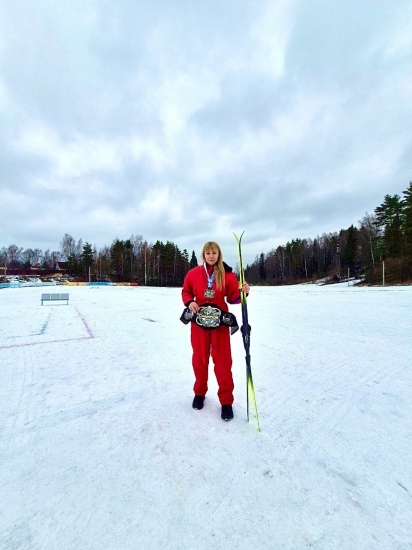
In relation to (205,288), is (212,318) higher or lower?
lower

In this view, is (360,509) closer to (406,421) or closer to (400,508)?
(400,508)

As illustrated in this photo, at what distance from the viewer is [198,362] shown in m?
2.58

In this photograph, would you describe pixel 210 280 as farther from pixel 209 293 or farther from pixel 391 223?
pixel 391 223

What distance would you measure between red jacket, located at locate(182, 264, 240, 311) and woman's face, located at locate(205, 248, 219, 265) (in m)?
0.10

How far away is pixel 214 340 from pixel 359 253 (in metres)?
59.5

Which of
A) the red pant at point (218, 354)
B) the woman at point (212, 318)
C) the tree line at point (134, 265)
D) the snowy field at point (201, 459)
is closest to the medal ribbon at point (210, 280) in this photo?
the woman at point (212, 318)

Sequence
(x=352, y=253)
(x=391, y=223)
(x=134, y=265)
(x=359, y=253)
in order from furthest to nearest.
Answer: (x=134, y=265), (x=352, y=253), (x=359, y=253), (x=391, y=223)

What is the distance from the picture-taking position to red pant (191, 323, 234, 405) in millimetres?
2471

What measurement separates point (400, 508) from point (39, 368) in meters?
4.30

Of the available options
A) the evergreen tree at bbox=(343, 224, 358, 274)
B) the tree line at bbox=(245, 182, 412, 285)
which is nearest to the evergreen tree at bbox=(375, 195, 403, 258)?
the tree line at bbox=(245, 182, 412, 285)

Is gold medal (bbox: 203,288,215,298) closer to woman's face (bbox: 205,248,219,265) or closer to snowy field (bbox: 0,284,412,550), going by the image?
woman's face (bbox: 205,248,219,265)

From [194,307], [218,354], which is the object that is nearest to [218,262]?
[194,307]

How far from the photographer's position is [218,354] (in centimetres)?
248

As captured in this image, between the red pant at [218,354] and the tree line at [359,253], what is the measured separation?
3713 cm
